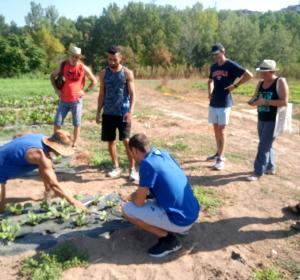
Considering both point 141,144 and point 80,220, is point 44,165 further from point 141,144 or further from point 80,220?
point 141,144

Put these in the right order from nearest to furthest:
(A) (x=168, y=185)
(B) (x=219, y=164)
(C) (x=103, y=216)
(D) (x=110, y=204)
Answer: (A) (x=168, y=185), (C) (x=103, y=216), (D) (x=110, y=204), (B) (x=219, y=164)

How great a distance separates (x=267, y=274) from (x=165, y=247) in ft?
3.06

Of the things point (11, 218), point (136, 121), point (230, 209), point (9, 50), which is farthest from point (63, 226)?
point (9, 50)

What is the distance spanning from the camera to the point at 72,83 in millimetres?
6887

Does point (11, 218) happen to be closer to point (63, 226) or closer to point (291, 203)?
point (63, 226)

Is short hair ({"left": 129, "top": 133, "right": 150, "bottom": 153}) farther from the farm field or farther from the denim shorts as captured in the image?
the denim shorts

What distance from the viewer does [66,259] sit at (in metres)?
3.76

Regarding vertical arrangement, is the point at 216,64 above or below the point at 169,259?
above

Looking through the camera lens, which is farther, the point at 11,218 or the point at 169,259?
the point at 11,218

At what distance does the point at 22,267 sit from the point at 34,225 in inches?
27.0

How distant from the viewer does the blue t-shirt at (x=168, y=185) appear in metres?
3.69

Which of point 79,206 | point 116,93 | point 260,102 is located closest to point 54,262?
point 79,206

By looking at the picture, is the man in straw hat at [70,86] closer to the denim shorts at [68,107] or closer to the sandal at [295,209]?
the denim shorts at [68,107]

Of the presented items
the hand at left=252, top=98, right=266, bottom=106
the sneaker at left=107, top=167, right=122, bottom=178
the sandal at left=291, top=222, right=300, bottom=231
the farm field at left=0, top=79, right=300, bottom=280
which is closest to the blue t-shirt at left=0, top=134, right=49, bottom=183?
the farm field at left=0, top=79, right=300, bottom=280
